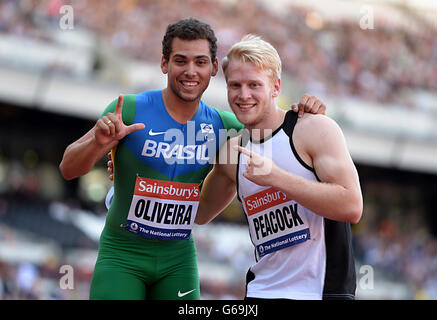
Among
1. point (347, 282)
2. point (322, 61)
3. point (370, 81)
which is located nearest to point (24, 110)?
point (322, 61)

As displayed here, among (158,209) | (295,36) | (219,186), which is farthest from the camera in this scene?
(295,36)

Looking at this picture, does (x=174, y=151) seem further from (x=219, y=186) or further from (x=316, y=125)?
(x=316, y=125)

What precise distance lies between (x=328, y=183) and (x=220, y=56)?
1205cm

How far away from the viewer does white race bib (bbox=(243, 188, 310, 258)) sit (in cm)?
316

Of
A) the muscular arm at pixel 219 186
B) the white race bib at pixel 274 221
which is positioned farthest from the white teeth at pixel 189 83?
the white race bib at pixel 274 221

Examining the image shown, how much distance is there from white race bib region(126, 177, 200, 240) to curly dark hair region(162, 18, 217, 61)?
2.39ft

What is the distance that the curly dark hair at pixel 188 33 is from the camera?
3.41 meters

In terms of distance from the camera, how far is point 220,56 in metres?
14.7

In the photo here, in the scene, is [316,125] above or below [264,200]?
above

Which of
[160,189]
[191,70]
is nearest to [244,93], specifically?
[191,70]

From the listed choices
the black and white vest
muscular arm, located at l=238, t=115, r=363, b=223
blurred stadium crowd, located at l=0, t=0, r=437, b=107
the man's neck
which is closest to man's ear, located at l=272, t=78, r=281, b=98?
the black and white vest

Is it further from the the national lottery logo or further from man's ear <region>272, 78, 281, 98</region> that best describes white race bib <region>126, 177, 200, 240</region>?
man's ear <region>272, 78, 281, 98</region>

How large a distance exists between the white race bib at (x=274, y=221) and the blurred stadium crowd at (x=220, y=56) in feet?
21.7
